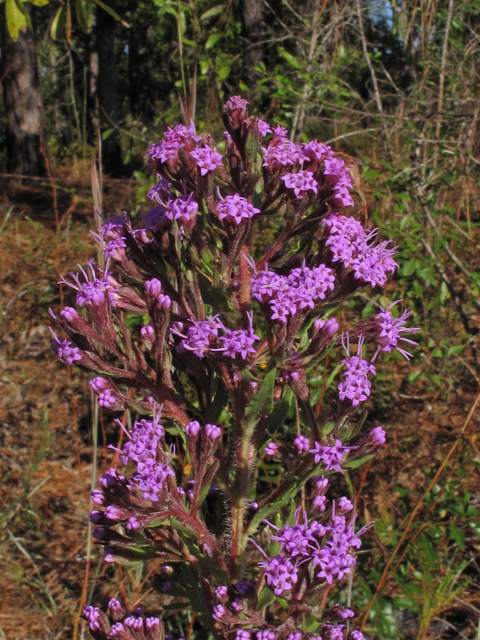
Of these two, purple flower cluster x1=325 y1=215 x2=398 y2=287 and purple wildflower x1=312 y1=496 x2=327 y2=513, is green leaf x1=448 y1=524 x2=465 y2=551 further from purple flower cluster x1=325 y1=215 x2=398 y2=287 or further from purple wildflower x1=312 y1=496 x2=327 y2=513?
purple flower cluster x1=325 y1=215 x2=398 y2=287

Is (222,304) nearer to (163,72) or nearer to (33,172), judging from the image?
(33,172)

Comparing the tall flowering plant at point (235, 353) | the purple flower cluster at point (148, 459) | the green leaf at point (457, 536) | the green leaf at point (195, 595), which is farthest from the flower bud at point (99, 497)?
the green leaf at point (457, 536)

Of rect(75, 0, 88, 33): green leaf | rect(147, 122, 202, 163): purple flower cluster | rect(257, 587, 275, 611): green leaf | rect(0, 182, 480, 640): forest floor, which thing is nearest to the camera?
rect(147, 122, 202, 163): purple flower cluster

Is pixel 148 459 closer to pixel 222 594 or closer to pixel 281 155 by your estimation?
pixel 222 594

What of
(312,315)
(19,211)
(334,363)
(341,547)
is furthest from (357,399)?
(19,211)

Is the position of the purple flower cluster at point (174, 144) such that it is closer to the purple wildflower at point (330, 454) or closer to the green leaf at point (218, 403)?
the green leaf at point (218, 403)

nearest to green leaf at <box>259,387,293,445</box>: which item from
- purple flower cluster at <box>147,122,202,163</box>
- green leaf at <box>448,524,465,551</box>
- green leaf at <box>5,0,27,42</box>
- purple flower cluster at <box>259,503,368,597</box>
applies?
purple flower cluster at <box>259,503,368,597</box>
